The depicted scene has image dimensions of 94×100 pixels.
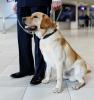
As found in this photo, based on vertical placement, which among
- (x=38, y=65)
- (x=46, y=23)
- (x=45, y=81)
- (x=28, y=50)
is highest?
(x=46, y=23)

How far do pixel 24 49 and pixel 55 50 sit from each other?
0.60 meters

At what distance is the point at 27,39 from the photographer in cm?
333

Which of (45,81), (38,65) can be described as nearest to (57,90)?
(45,81)

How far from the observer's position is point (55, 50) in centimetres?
288

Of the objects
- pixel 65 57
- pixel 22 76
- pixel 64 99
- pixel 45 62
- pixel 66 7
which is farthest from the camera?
pixel 66 7

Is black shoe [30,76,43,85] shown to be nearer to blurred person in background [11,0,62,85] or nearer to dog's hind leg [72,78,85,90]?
blurred person in background [11,0,62,85]

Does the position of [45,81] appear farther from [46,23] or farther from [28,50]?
[46,23]

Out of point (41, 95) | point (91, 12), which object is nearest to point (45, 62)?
point (41, 95)

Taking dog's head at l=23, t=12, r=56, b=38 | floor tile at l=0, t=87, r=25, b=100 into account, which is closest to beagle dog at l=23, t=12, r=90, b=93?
dog's head at l=23, t=12, r=56, b=38

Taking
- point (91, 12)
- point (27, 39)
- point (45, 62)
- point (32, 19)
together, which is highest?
point (32, 19)

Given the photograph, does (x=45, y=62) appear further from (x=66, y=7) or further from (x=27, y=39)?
(x=66, y=7)

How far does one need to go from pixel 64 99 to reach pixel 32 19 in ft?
2.72

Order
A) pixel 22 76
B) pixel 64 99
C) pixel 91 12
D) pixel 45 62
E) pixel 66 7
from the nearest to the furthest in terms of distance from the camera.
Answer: pixel 64 99 < pixel 45 62 < pixel 22 76 < pixel 66 7 < pixel 91 12

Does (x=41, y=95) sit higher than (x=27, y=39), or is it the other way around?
(x=27, y=39)
